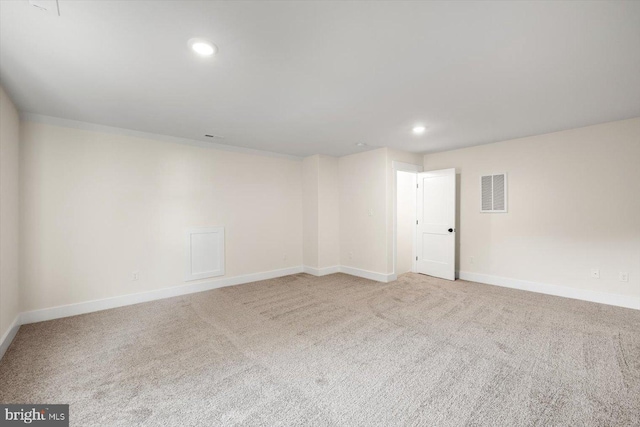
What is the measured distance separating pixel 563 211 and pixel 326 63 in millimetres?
4154

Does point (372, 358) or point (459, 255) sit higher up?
point (459, 255)

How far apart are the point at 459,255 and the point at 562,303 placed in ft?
5.39

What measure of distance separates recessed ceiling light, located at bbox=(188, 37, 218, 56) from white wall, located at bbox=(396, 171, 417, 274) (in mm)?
4437

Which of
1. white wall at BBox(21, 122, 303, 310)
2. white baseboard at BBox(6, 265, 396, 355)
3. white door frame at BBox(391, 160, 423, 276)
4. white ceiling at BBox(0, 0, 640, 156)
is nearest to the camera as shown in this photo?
white ceiling at BBox(0, 0, 640, 156)

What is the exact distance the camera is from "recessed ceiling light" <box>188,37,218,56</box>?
1.81 meters

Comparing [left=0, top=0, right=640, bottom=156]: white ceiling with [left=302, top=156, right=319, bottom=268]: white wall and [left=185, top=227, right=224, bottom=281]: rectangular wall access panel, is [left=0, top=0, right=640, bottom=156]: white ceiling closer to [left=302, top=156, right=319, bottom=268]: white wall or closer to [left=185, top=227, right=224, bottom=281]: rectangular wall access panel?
[left=185, top=227, right=224, bottom=281]: rectangular wall access panel

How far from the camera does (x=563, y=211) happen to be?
394 cm

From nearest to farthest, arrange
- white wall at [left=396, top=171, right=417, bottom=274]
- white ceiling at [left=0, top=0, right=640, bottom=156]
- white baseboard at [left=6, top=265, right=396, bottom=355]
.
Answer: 1. white ceiling at [left=0, top=0, right=640, bottom=156]
2. white baseboard at [left=6, top=265, right=396, bottom=355]
3. white wall at [left=396, top=171, right=417, bottom=274]

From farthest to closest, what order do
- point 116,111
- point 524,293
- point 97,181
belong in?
1. point 524,293
2. point 97,181
3. point 116,111

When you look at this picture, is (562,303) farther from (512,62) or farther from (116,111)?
(116,111)

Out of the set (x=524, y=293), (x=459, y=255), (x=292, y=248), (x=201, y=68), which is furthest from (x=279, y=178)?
(x=524, y=293)

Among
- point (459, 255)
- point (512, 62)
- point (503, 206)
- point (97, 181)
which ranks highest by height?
point (512, 62)

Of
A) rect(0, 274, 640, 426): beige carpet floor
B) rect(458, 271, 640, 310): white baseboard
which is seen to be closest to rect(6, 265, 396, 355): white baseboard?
rect(0, 274, 640, 426): beige carpet floor

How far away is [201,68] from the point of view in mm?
2162
